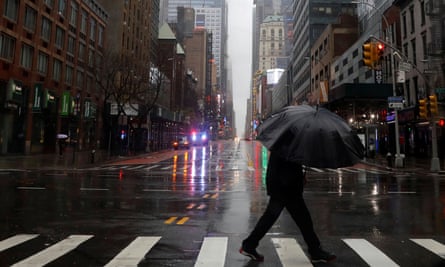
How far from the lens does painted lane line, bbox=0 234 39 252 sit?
6.24m

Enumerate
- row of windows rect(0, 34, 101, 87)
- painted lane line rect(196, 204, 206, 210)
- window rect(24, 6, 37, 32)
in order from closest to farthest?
painted lane line rect(196, 204, 206, 210)
row of windows rect(0, 34, 101, 87)
window rect(24, 6, 37, 32)

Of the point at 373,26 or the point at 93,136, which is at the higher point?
the point at 373,26

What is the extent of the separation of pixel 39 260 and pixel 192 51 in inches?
7736

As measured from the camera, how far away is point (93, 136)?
53.1 metres

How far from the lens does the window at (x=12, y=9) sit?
107 feet

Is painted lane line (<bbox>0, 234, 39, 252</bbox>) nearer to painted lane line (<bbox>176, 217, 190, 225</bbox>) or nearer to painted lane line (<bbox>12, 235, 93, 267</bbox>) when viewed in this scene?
painted lane line (<bbox>12, 235, 93, 267</bbox>)

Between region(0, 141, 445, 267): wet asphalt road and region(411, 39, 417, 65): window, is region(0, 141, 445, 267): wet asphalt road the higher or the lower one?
the lower one

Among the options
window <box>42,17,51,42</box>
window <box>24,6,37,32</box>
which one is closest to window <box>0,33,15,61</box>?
window <box>24,6,37,32</box>

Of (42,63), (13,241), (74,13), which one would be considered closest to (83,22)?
(74,13)

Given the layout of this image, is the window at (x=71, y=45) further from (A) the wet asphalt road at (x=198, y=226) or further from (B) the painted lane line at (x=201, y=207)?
(B) the painted lane line at (x=201, y=207)

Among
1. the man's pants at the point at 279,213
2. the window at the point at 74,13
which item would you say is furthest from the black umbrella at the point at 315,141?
the window at the point at 74,13

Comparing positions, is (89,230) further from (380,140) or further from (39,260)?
(380,140)

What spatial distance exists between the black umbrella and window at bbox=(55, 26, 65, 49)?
4355cm

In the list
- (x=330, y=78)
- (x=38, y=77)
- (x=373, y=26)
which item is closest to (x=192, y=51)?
(x=330, y=78)
